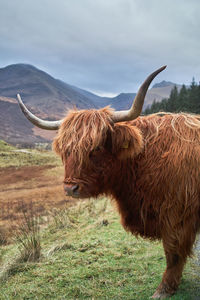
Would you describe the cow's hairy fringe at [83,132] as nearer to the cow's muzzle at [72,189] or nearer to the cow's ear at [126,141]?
the cow's ear at [126,141]

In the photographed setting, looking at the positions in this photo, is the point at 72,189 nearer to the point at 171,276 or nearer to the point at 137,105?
the point at 137,105

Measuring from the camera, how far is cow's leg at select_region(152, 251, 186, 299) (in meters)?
3.05

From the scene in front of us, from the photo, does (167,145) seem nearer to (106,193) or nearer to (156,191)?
(156,191)

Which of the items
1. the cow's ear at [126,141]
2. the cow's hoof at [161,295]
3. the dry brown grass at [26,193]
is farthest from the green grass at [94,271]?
the dry brown grass at [26,193]

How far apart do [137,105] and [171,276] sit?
7.34 ft

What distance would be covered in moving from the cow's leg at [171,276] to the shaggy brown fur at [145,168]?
2 centimetres

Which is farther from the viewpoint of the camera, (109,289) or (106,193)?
(109,289)

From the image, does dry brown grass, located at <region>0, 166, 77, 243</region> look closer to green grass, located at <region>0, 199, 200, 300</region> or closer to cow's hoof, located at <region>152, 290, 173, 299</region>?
green grass, located at <region>0, 199, 200, 300</region>

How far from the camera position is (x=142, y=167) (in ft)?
9.47

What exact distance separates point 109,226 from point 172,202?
4.02 metres

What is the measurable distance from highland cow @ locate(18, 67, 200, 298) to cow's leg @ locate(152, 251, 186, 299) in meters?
0.01

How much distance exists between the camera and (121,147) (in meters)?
2.77

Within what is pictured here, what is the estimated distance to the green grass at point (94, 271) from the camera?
136 inches

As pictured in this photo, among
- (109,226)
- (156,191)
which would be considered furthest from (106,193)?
(109,226)
